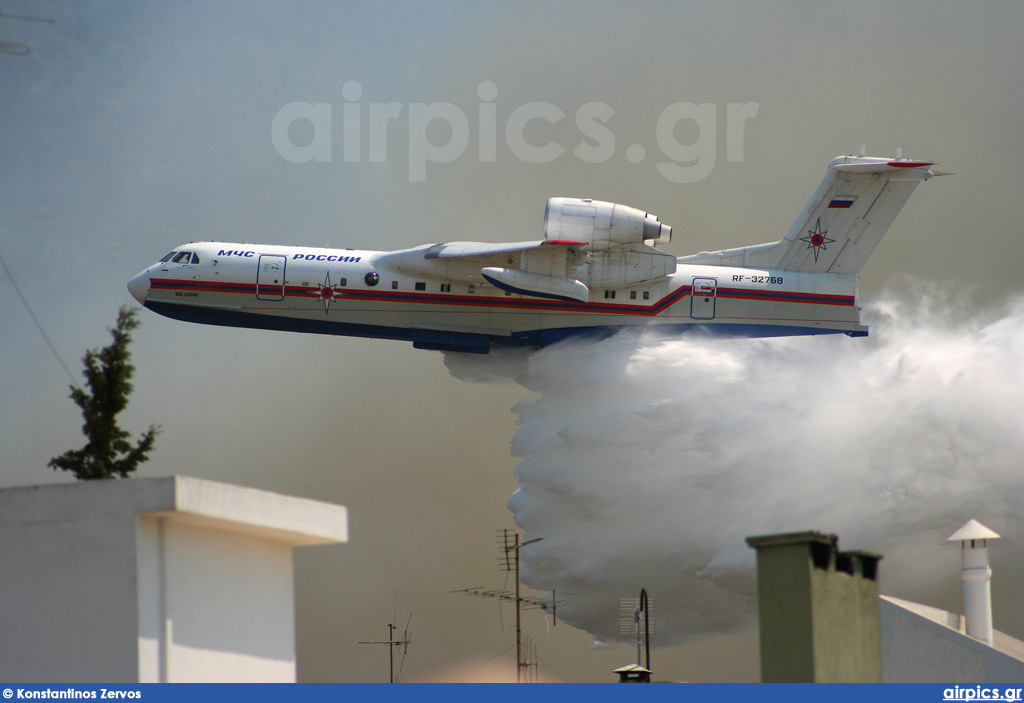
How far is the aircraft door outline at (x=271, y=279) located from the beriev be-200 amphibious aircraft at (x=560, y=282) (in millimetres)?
22

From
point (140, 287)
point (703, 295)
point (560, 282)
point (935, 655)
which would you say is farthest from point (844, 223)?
point (140, 287)

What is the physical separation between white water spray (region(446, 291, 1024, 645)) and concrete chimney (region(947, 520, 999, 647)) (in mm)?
6334

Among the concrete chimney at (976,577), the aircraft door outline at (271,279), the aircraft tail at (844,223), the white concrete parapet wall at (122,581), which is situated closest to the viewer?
the white concrete parapet wall at (122,581)

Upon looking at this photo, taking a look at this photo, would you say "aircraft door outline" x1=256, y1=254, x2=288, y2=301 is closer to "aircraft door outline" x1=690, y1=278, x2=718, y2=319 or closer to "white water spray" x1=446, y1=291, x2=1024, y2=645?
"white water spray" x1=446, y1=291, x2=1024, y2=645

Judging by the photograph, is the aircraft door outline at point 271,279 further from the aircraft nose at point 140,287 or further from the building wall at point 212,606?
the building wall at point 212,606

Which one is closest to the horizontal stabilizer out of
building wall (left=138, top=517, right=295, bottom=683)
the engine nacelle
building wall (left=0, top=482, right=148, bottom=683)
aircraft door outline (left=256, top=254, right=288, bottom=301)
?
the engine nacelle

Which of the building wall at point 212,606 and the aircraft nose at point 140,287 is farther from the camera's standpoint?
the aircraft nose at point 140,287

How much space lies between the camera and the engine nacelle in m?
31.7

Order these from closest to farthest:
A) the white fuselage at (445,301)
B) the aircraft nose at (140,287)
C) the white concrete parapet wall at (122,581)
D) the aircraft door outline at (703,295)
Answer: the white concrete parapet wall at (122,581)
the white fuselage at (445,301)
the aircraft door outline at (703,295)
the aircraft nose at (140,287)

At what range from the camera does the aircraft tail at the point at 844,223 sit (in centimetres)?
3384

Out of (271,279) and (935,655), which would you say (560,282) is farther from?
(935,655)

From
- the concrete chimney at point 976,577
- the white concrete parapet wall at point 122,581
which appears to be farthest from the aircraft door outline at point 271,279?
the white concrete parapet wall at point 122,581

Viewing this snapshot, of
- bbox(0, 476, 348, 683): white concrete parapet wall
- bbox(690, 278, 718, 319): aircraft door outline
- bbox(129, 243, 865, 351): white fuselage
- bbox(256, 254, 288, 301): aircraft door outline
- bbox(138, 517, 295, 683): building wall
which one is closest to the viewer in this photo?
bbox(0, 476, 348, 683): white concrete parapet wall

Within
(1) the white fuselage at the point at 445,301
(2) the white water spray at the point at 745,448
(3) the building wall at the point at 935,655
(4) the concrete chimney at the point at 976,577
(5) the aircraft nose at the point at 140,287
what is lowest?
(3) the building wall at the point at 935,655
